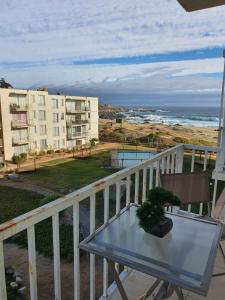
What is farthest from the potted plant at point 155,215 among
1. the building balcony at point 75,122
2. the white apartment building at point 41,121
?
the building balcony at point 75,122

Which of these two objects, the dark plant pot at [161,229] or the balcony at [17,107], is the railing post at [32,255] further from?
→ the balcony at [17,107]

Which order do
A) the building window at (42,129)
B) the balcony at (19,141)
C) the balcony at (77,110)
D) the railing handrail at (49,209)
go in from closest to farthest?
the railing handrail at (49,209) → the balcony at (19,141) → the building window at (42,129) → the balcony at (77,110)

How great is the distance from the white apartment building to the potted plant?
20879 mm

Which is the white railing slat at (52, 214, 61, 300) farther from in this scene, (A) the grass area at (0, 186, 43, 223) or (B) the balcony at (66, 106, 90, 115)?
(B) the balcony at (66, 106, 90, 115)

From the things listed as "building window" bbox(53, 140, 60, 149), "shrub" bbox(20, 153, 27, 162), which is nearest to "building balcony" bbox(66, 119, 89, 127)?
"building window" bbox(53, 140, 60, 149)

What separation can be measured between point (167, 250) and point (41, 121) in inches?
920

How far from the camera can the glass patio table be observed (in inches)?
40.2

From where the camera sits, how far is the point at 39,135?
76.8ft

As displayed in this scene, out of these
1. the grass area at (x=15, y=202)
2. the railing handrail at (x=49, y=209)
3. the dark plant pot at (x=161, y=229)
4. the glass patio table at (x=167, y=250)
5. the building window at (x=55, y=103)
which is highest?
the building window at (x=55, y=103)

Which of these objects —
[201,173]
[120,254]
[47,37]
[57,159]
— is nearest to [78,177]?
[57,159]

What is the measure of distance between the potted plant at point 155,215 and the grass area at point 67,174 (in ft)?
39.9

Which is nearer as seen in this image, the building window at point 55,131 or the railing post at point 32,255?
the railing post at point 32,255

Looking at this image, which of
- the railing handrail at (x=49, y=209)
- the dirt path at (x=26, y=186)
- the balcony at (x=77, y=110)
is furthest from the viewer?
the balcony at (x=77, y=110)

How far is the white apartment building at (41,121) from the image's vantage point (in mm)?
20609
